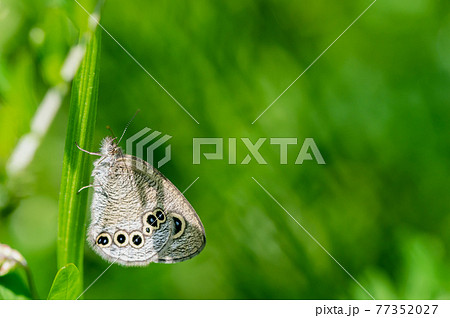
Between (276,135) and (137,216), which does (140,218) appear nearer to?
(137,216)

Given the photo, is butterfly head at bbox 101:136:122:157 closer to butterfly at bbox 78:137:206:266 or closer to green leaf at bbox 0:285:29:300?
butterfly at bbox 78:137:206:266

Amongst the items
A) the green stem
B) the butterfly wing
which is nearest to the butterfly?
the butterfly wing

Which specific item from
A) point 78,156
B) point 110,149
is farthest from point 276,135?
point 78,156

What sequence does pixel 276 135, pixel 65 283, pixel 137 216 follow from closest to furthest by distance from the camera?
pixel 65 283
pixel 137 216
pixel 276 135

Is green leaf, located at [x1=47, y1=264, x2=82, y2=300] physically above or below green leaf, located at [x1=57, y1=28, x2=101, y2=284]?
below

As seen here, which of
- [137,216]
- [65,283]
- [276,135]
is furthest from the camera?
[276,135]
